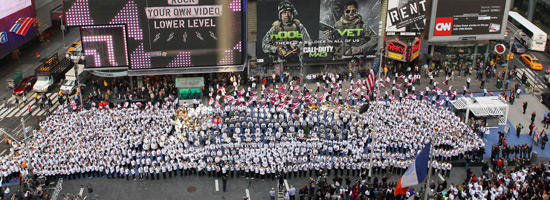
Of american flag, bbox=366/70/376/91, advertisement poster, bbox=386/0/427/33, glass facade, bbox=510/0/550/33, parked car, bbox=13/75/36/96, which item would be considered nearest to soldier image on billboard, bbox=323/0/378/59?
advertisement poster, bbox=386/0/427/33

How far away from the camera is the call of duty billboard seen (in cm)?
7400

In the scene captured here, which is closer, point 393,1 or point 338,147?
point 338,147

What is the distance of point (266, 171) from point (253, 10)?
22400mm

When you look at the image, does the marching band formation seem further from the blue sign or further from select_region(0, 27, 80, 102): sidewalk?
the blue sign

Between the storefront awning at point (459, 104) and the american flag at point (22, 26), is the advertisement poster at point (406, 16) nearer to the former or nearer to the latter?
the storefront awning at point (459, 104)

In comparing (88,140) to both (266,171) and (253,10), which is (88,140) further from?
(253,10)

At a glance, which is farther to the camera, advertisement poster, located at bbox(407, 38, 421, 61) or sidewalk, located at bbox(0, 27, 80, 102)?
sidewalk, located at bbox(0, 27, 80, 102)

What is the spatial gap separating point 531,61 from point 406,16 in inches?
722

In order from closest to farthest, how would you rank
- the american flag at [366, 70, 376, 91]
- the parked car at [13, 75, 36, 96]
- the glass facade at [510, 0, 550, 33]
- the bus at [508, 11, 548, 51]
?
1. the american flag at [366, 70, 376, 91]
2. the parked car at [13, 75, 36, 96]
3. the bus at [508, 11, 548, 51]
4. the glass facade at [510, 0, 550, 33]

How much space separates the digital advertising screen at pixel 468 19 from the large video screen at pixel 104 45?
35.5 metres

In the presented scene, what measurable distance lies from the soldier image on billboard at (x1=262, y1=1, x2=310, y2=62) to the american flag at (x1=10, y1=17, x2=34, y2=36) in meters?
30.7

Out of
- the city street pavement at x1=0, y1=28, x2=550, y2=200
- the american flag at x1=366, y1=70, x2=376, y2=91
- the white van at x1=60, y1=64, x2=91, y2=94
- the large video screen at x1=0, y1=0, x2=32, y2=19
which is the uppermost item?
the large video screen at x1=0, y1=0, x2=32, y2=19

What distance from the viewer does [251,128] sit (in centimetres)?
6519

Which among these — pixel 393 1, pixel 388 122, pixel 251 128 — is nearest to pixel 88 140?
pixel 251 128
